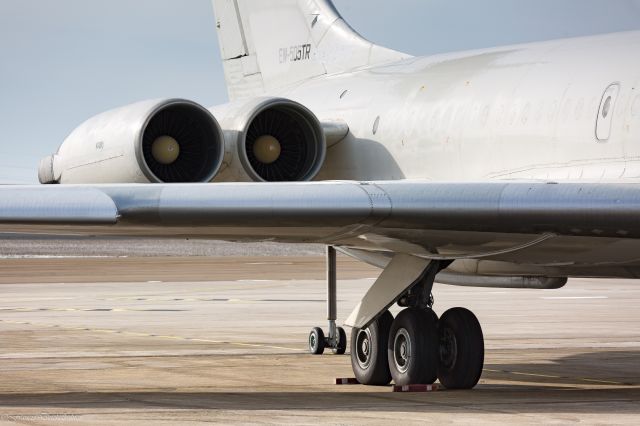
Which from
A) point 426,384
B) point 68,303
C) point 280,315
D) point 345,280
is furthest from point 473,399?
point 345,280

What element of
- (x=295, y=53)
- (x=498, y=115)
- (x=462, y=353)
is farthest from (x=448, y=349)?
(x=295, y=53)

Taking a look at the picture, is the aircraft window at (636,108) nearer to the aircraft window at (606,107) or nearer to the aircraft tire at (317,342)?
the aircraft window at (606,107)

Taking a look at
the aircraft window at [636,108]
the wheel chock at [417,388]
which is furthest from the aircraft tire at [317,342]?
the aircraft window at [636,108]

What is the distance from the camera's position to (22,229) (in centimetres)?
1062

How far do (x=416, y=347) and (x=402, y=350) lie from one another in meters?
0.38

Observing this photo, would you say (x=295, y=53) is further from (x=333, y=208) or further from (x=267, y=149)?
(x=333, y=208)

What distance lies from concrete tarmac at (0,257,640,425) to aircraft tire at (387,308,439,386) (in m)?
0.26

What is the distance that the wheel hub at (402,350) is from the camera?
1230 cm

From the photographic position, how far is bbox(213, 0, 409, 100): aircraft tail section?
17.3 metres

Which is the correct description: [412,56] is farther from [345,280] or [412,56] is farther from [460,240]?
[345,280]

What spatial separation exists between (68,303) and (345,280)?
42.6 feet

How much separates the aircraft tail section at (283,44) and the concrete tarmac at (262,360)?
356cm

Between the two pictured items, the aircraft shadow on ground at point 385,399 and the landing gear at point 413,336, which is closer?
the aircraft shadow on ground at point 385,399

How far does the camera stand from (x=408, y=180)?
12.3m
